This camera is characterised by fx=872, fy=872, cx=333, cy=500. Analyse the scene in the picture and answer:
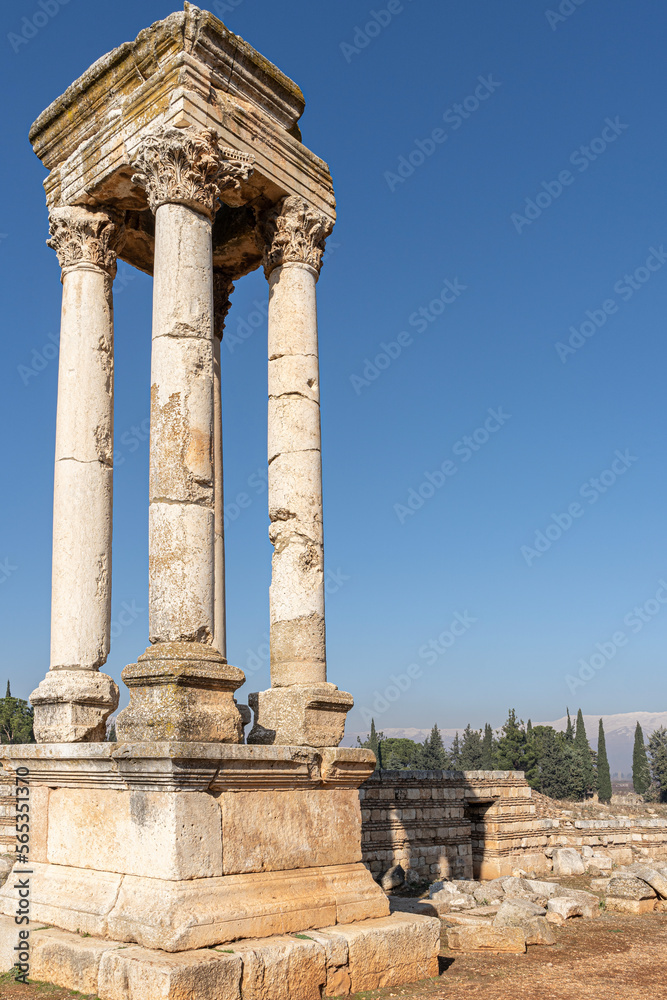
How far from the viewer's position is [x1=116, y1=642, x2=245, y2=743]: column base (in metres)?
7.36

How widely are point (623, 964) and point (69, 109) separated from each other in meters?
11.4

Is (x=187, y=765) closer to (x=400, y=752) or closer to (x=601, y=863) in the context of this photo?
(x=601, y=863)

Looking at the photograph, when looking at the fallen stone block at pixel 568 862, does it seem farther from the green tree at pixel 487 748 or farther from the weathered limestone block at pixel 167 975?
the green tree at pixel 487 748

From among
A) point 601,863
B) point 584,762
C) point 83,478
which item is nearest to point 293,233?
point 83,478

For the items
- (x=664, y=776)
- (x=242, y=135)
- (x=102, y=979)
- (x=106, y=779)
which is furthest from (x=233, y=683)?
(x=664, y=776)

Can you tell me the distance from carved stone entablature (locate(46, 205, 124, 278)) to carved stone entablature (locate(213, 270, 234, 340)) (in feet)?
5.97

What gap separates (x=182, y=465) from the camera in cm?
823

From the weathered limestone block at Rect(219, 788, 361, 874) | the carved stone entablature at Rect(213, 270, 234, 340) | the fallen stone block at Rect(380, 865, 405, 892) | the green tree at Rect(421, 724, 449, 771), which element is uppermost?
the carved stone entablature at Rect(213, 270, 234, 340)

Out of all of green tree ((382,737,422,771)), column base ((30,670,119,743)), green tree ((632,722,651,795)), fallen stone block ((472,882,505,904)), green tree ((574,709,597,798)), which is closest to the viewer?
column base ((30,670,119,743))

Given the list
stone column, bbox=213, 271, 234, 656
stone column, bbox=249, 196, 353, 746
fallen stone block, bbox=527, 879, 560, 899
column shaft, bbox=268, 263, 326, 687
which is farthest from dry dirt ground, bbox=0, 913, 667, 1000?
stone column, bbox=213, 271, 234, 656

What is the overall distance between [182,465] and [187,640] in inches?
64.6

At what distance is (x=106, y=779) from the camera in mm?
7535

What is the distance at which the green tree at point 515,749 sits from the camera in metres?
60.5

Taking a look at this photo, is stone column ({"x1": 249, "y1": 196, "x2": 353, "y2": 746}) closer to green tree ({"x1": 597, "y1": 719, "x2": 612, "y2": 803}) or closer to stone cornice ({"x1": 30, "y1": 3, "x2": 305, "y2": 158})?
stone cornice ({"x1": 30, "y1": 3, "x2": 305, "y2": 158})
